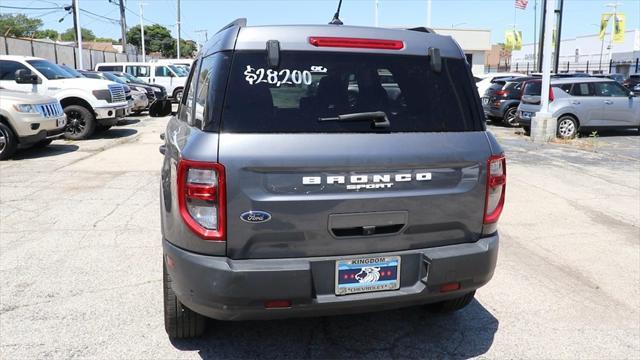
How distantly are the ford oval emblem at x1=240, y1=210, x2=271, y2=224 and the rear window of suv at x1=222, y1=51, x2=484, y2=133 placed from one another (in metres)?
0.41

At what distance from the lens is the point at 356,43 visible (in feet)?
9.77

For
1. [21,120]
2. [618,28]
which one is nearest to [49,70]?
[21,120]

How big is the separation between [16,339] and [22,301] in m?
0.66

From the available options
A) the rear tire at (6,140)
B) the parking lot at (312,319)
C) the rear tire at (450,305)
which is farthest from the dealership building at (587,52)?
the rear tire at (450,305)

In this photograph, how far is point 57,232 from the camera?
5812 mm

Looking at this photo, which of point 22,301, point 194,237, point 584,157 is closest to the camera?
point 194,237

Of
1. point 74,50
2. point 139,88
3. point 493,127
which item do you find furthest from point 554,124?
point 74,50

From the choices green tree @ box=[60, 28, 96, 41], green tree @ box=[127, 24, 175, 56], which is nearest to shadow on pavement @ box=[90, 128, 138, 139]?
green tree @ box=[127, 24, 175, 56]

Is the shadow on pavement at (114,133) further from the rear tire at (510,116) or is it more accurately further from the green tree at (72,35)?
the green tree at (72,35)

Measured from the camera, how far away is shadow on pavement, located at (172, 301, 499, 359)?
11.1 feet

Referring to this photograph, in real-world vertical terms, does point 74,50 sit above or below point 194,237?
above

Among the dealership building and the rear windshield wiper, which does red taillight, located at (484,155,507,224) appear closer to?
the rear windshield wiper

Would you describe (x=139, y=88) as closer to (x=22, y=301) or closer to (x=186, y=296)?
(x=22, y=301)

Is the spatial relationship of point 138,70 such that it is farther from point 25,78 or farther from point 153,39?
point 153,39
